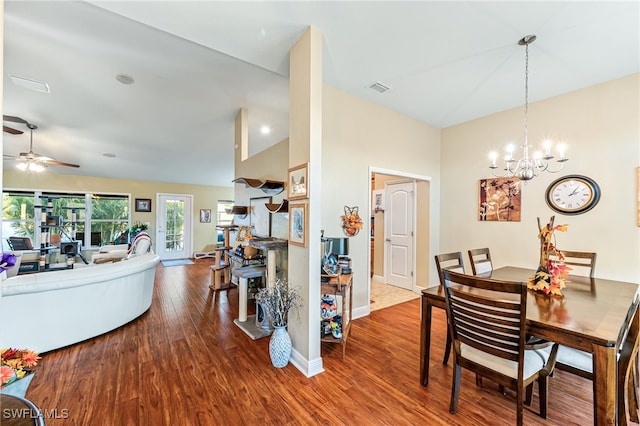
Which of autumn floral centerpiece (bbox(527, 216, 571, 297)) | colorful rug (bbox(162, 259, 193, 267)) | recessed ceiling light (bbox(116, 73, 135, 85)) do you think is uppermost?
recessed ceiling light (bbox(116, 73, 135, 85))

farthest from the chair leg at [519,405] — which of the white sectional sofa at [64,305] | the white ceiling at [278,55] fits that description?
the white sectional sofa at [64,305]

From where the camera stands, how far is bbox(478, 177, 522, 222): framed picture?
12.7 feet

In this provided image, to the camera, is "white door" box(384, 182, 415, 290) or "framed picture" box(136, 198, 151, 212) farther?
"framed picture" box(136, 198, 151, 212)

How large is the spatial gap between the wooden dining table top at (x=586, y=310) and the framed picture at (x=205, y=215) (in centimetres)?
808

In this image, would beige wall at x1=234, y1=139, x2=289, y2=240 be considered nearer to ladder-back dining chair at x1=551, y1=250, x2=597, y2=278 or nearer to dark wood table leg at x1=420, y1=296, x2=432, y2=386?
dark wood table leg at x1=420, y1=296, x2=432, y2=386

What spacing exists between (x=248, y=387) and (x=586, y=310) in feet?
8.35

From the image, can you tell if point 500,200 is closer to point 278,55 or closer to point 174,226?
point 278,55

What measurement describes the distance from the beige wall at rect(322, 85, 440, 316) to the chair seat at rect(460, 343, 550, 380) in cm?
183

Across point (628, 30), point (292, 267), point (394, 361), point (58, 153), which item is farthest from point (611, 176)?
point (58, 153)

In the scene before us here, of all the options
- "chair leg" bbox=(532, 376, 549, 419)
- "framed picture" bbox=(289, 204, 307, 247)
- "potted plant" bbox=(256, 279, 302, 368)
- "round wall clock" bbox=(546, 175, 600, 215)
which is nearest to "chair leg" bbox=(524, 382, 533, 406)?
"chair leg" bbox=(532, 376, 549, 419)

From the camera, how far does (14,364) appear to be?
49.9 inches

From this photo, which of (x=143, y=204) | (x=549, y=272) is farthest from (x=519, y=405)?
(x=143, y=204)

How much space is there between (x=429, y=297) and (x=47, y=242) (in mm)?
8531

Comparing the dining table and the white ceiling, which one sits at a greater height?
the white ceiling
